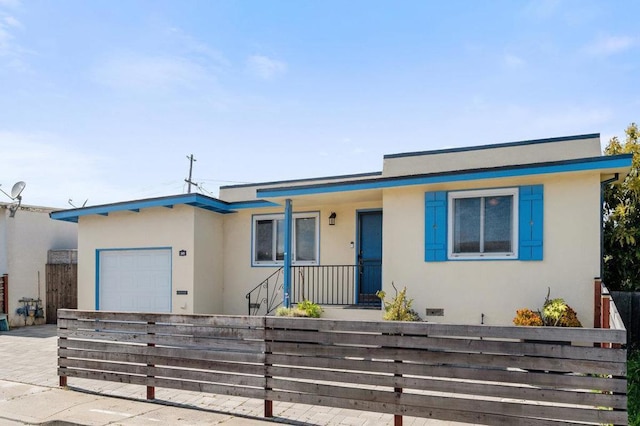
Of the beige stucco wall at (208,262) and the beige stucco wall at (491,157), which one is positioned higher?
the beige stucco wall at (491,157)

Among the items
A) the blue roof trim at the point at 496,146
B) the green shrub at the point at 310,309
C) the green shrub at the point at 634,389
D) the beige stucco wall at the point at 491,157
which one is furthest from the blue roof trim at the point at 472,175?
the green shrub at the point at 634,389

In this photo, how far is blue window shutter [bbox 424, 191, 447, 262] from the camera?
8.22 m

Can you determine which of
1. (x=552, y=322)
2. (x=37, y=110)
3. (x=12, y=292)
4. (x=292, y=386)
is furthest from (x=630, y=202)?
(x=12, y=292)

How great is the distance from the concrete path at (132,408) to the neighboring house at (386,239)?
3.87 metres

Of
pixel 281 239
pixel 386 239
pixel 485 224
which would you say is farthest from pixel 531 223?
pixel 281 239

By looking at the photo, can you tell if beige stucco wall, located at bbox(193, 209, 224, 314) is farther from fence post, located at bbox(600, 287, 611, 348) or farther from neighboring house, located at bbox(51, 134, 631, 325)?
fence post, located at bbox(600, 287, 611, 348)

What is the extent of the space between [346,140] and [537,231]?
6591mm

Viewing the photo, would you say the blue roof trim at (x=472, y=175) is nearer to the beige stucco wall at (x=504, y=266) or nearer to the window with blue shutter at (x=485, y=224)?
the beige stucco wall at (x=504, y=266)

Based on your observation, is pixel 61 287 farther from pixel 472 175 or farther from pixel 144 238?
pixel 472 175

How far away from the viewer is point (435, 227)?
8258 mm

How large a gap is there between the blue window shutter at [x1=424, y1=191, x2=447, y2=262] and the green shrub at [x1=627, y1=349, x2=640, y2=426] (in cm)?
314

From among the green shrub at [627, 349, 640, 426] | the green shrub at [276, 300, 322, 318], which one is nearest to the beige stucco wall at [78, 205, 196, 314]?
the green shrub at [276, 300, 322, 318]

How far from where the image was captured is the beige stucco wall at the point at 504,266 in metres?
7.40

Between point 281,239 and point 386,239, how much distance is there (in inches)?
136
